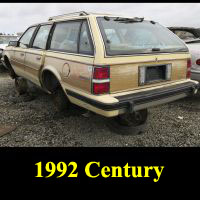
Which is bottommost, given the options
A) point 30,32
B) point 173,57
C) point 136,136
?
point 136,136

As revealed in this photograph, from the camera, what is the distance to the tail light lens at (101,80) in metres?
2.55

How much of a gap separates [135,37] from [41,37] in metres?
1.83

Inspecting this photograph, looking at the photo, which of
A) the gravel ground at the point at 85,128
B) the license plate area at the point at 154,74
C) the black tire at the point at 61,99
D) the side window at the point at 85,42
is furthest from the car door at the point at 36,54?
the license plate area at the point at 154,74

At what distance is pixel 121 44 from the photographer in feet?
9.27

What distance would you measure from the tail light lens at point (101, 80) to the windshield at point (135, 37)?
0.22m

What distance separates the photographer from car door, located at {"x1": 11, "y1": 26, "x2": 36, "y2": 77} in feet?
15.0

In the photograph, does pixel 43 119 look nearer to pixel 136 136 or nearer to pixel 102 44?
pixel 136 136

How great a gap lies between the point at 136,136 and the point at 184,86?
984 mm

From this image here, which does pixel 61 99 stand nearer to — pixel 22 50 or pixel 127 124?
pixel 127 124

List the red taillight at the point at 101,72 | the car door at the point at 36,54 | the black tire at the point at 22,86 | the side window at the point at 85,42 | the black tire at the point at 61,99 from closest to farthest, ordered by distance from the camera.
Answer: the red taillight at the point at 101,72
the side window at the point at 85,42
the black tire at the point at 61,99
the car door at the point at 36,54
the black tire at the point at 22,86

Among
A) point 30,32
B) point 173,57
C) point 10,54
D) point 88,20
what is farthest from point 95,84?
point 10,54

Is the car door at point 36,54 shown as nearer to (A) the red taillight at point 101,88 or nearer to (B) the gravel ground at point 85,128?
(B) the gravel ground at point 85,128

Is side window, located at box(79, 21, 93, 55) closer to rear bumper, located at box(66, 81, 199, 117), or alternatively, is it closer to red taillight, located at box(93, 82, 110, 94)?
red taillight, located at box(93, 82, 110, 94)

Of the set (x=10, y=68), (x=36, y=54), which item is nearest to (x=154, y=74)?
(x=36, y=54)
